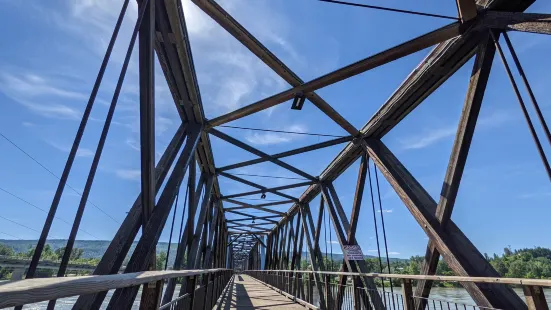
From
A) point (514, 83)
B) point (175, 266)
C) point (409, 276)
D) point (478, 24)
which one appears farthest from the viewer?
point (175, 266)

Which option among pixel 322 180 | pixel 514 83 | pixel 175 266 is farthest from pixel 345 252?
pixel 514 83

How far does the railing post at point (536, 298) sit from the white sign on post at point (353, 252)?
15.5ft

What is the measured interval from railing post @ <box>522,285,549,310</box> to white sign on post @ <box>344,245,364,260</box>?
4730 millimetres

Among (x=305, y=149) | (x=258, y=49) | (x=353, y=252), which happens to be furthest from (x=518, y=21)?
(x=353, y=252)

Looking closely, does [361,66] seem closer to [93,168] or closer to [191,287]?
[93,168]

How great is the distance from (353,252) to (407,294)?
10.9 ft

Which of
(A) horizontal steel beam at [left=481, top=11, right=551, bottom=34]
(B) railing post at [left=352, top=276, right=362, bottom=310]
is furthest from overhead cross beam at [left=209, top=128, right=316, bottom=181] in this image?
(A) horizontal steel beam at [left=481, top=11, right=551, bottom=34]

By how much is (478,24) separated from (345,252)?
539cm

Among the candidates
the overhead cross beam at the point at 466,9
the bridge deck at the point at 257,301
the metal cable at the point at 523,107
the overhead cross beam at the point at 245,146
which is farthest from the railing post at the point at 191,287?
the overhead cross beam at the point at 466,9

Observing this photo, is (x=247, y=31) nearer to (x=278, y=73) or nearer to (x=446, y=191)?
(x=278, y=73)

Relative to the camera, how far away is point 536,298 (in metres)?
2.06

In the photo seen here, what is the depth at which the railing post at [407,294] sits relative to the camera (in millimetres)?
3558

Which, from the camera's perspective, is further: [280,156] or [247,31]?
[280,156]

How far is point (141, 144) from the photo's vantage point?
3465 millimetres
